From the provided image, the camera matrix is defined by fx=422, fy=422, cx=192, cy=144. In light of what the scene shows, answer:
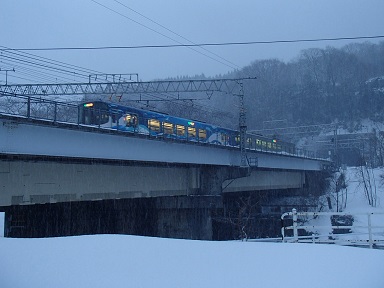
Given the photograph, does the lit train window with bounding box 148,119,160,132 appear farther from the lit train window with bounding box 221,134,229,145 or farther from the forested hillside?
the forested hillside

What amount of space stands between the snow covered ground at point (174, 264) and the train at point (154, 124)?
45.9 feet

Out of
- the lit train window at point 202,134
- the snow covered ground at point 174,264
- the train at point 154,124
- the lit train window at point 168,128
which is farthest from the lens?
the lit train window at point 202,134

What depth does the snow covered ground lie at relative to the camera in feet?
17.8

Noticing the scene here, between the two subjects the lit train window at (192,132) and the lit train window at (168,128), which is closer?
the lit train window at (168,128)

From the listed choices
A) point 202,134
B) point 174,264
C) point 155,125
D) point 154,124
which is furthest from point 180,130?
point 174,264

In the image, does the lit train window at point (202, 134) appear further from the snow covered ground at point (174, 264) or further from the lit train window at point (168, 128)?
the snow covered ground at point (174, 264)

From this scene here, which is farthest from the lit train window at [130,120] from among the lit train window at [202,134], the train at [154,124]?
the lit train window at [202,134]

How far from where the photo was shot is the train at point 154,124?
25.4 metres

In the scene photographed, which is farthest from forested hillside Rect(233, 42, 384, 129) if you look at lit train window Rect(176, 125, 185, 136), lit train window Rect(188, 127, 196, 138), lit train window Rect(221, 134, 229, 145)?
lit train window Rect(176, 125, 185, 136)

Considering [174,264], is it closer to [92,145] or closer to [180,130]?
[92,145]

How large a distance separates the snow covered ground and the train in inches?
A: 551

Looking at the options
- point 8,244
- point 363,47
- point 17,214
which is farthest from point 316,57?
point 8,244

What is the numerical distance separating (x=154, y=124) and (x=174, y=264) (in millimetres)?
23303

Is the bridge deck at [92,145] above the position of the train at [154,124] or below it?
below
